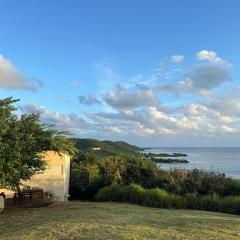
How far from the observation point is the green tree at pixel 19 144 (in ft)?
55.3

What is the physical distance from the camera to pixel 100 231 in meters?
11.1

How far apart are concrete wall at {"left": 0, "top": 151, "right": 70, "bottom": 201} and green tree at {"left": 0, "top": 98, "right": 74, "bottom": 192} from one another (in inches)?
151

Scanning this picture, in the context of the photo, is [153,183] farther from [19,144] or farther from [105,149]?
[105,149]

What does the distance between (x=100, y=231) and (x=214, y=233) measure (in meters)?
2.61

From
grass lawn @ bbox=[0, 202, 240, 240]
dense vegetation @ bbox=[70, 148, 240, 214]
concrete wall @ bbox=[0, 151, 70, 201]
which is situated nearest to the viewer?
grass lawn @ bbox=[0, 202, 240, 240]

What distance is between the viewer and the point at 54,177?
950 inches

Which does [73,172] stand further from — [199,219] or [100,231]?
[100,231]

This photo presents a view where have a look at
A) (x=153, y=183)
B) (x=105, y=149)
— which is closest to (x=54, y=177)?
(x=153, y=183)

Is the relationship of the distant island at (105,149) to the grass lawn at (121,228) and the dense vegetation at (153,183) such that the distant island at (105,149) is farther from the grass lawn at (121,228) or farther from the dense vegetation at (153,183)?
the grass lawn at (121,228)

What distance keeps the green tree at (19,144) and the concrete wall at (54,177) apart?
3836mm

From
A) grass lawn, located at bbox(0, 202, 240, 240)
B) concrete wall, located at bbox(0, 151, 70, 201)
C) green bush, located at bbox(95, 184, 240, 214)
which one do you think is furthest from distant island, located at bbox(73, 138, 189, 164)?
grass lawn, located at bbox(0, 202, 240, 240)

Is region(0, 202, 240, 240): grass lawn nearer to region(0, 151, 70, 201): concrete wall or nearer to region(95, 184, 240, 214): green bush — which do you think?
region(95, 184, 240, 214): green bush

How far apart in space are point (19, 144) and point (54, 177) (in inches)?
274

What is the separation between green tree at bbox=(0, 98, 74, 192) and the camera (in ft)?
55.3
